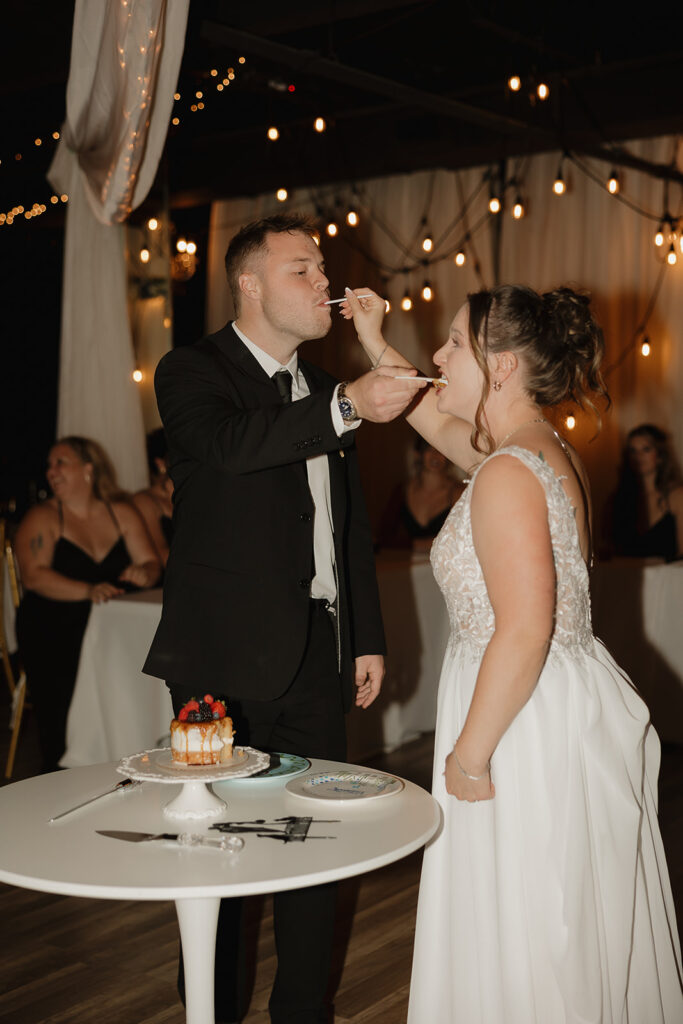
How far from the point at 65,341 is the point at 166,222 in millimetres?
1263

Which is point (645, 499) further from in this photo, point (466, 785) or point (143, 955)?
point (466, 785)

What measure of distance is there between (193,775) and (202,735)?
9cm

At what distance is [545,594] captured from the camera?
170 cm

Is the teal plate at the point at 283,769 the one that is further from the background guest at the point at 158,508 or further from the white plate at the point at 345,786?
the background guest at the point at 158,508

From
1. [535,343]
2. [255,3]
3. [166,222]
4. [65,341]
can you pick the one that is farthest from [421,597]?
[535,343]

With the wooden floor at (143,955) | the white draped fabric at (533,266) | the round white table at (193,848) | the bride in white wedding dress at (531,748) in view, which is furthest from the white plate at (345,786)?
the white draped fabric at (533,266)

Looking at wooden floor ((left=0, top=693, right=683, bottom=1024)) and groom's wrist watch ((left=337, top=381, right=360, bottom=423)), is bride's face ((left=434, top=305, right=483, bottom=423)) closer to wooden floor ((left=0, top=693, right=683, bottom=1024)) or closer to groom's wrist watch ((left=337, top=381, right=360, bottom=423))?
groom's wrist watch ((left=337, top=381, right=360, bottom=423))

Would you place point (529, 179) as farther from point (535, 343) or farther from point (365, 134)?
point (535, 343)

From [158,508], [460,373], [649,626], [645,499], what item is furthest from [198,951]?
[645,499]

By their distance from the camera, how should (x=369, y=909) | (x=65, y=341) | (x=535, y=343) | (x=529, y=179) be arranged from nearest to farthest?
(x=535, y=343)
(x=369, y=909)
(x=65, y=341)
(x=529, y=179)

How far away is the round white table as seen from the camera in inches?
56.0

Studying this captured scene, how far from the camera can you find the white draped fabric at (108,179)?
2.99 m

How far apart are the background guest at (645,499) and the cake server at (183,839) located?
14.3ft

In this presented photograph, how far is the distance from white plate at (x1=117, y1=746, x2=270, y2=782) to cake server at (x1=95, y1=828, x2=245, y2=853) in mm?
80
